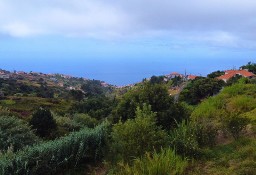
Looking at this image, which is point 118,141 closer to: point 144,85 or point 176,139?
point 176,139

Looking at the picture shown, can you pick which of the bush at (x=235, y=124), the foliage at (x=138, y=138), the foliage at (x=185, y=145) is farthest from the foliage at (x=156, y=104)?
the foliage at (x=138, y=138)

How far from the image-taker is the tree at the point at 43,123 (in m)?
14.7

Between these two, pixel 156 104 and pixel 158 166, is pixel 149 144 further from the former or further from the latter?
pixel 156 104

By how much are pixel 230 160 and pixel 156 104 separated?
376 centimetres

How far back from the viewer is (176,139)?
8.30 metres

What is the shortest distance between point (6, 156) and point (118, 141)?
2.61 meters

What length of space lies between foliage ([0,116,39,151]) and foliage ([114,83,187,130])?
2.93 metres

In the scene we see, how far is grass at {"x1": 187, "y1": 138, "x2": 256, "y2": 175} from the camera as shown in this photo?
6.59 metres

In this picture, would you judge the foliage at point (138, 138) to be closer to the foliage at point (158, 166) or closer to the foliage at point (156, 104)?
the foliage at point (158, 166)

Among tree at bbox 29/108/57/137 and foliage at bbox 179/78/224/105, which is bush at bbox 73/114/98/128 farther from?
foliage at bbox 179/78/224/105

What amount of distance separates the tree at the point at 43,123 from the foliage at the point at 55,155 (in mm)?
5026

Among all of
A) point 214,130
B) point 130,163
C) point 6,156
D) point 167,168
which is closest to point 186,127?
point 214,130

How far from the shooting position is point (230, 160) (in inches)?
290

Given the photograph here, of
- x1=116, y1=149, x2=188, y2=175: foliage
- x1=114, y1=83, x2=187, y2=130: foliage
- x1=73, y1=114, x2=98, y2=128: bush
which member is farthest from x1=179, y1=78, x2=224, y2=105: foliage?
x1=116, y1=149, x2=188, y2=175: foliage
